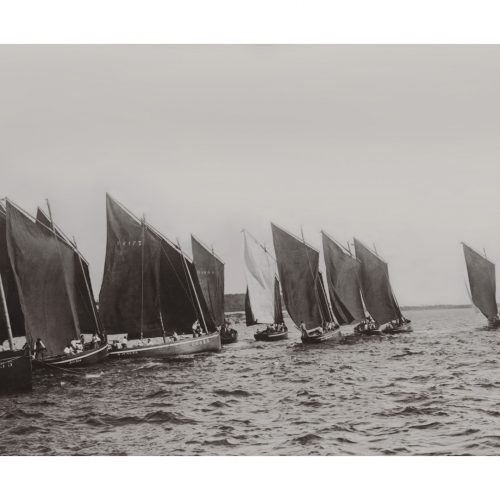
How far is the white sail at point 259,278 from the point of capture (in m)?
5.14

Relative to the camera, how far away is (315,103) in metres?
4.82

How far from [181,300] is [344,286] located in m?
1.86

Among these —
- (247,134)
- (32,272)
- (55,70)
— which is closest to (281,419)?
(247,134)

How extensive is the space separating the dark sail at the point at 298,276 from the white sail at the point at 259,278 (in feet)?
0.50

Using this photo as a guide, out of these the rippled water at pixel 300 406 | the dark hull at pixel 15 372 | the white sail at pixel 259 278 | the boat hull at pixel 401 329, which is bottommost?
the rippled water at pixel 300 406

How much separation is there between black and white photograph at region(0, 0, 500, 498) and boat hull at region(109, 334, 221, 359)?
95cm

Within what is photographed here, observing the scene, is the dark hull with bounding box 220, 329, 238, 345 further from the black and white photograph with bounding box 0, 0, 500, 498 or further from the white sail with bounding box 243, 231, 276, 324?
the black and white photograph with bounding box 0, 0, 500, 498

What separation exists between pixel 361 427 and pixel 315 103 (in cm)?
256

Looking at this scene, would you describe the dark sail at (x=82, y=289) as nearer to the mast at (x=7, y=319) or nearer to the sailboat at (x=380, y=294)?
the mast at (x=7, y=319)

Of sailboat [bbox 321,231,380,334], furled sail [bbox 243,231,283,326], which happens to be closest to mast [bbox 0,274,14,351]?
furled sail [bbox 243,231,283,326]

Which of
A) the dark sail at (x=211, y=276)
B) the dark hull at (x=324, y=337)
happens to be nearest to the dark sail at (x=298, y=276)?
the dark hull at (x=324, y=337)

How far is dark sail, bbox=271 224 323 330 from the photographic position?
5.17m

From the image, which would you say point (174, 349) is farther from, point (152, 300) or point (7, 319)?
point (7, 319)
